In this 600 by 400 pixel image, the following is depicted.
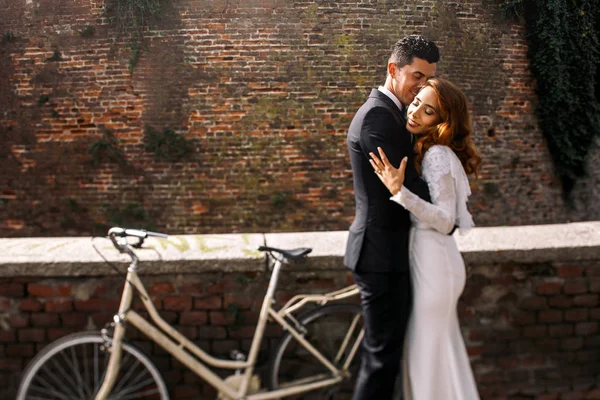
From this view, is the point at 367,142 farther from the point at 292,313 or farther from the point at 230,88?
the point at 230,88

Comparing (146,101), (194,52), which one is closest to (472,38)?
(194,52)

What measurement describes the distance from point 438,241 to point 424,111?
1.72 feet

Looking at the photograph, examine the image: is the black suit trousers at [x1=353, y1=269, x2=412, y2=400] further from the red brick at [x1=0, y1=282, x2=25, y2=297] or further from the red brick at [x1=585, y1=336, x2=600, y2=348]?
the red brick at [x1=0, y1=282, x2=25, y2=297]

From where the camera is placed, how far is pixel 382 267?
2.08 meters

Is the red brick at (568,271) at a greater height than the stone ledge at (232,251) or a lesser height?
lesser

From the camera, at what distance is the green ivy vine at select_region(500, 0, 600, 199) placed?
8.46 meters

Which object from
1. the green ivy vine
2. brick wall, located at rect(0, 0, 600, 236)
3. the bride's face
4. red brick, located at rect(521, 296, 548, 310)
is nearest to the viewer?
the bride's face

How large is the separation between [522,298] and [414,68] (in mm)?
1404

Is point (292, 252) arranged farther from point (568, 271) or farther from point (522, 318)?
point (568, 271)

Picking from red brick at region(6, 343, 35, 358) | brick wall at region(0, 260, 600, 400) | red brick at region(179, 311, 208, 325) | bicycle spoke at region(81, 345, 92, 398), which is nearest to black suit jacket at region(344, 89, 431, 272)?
brick wall at region(0, 260, 600, 400)

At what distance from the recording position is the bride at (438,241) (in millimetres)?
2027

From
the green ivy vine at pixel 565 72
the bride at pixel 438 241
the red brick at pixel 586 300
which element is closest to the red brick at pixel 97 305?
the bride at pixel 438 241

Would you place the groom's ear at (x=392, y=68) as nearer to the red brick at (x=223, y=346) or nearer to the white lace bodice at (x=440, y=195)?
the white lace bodice at (x=440, y=195)

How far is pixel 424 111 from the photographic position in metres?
2.06
